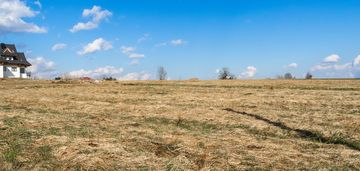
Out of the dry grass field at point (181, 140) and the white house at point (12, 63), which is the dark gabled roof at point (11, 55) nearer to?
the white house at point (12, 63)

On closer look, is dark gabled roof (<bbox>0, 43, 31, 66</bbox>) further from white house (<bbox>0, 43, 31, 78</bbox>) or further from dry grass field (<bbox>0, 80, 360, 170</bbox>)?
dry grass field (<bbox>0, 80, 360, 170</bbox>)

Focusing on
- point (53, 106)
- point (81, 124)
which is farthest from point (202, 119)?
point (53, 106)

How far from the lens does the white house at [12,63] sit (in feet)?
282

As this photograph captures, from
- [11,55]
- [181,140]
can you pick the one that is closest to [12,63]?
[11,55]

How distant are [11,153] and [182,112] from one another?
31.4 ft

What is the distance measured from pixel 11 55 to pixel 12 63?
268cm

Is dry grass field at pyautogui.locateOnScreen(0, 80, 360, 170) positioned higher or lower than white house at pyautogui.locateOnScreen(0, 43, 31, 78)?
lower

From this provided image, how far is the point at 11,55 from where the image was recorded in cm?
8925

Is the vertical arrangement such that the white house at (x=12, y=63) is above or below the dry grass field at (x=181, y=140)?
above

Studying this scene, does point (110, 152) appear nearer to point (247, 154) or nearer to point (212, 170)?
point (212, 170)

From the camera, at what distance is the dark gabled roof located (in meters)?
87.4

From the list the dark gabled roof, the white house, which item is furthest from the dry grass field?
the dark gabled roof

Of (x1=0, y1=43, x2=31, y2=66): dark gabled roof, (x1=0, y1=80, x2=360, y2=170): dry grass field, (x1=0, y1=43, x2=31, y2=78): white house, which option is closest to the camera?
(x1=0, y1=80, x2=360, y2=170): dry grass field

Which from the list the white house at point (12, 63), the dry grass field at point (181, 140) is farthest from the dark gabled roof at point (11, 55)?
the dry grass field at point (181, 140)
